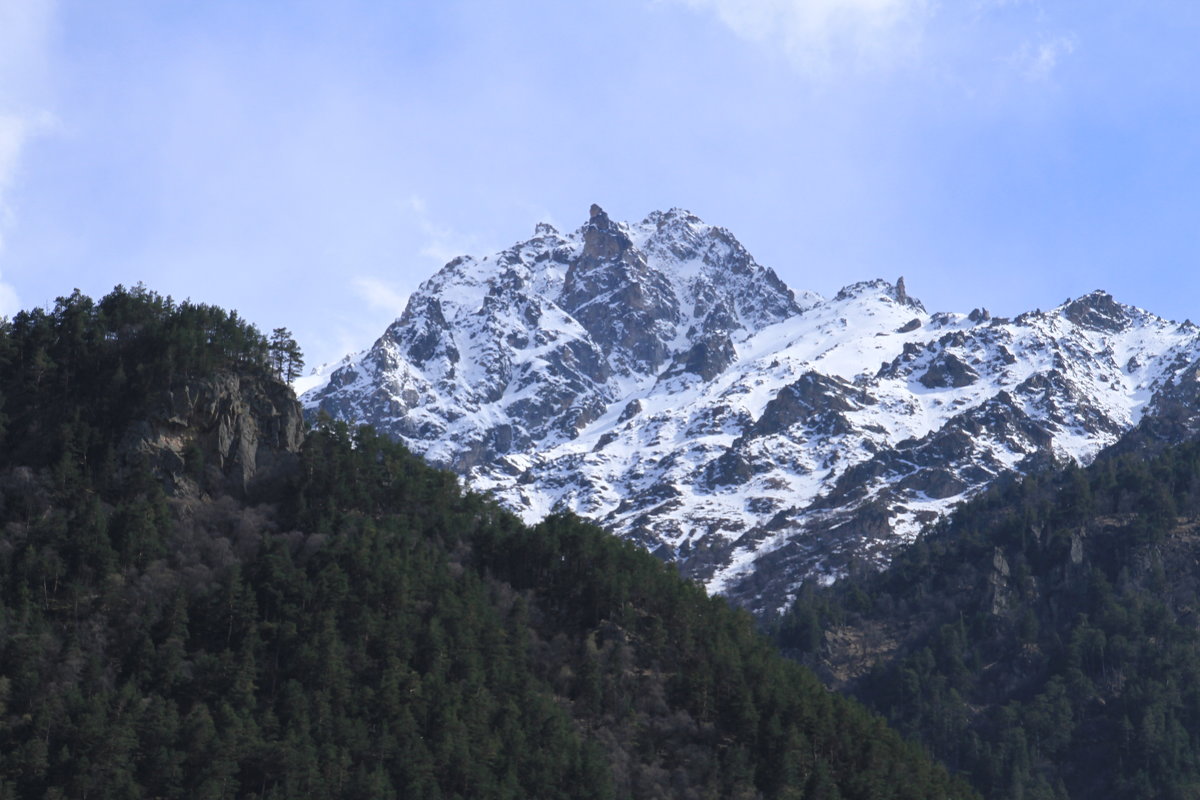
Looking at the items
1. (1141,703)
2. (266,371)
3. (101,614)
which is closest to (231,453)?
(266,371)

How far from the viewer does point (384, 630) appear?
396ft

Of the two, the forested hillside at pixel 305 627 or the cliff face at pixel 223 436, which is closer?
the forested hillside at pixel 305 627

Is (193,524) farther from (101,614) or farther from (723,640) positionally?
(723,640)

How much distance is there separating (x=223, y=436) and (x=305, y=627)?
1132 inches

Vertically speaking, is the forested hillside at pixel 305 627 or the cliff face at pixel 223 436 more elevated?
the cliff face at pixel 223 436

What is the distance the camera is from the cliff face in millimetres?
134000

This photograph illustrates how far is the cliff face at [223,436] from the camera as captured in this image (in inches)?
5276

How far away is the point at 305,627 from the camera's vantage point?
118688 millimetres

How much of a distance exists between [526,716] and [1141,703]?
9588 centimetres

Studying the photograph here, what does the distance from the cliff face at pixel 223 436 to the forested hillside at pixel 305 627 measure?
27 centimetres

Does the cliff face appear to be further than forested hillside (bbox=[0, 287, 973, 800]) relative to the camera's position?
Yes

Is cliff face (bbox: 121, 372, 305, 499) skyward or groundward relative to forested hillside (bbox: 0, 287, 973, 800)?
skyward

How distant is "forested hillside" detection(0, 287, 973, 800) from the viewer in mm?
104625

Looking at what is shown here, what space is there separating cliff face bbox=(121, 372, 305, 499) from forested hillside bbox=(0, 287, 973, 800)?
10.8 inches
